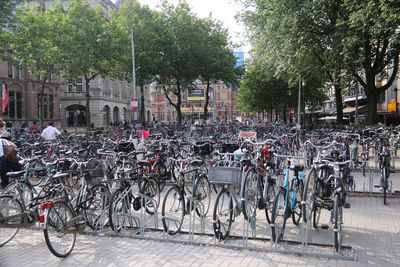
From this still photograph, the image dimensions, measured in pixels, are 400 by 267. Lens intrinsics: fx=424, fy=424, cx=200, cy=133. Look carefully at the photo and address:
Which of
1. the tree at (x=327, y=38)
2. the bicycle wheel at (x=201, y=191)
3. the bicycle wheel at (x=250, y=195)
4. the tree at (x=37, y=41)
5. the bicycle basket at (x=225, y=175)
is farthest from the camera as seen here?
the tree at (x=37, y=41)

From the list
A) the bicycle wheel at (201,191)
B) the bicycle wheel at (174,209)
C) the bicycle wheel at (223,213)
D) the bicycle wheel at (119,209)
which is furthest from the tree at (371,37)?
the bicycle wheel at (119,209)

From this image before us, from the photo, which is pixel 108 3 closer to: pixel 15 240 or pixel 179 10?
pixel 179 10

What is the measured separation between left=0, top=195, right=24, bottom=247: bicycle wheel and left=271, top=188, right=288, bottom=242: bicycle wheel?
3.46 metres

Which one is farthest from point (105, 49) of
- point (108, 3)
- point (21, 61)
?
point (108, 3)

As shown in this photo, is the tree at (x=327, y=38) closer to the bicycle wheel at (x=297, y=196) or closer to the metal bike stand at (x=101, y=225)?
the bicycle wheel at (x=297, y=196)

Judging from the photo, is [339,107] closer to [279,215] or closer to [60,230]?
[279,215]

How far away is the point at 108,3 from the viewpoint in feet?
206

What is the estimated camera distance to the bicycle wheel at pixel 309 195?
572 centimetres

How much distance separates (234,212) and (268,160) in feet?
10.9

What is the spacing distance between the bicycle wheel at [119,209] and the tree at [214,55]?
26.0 meters

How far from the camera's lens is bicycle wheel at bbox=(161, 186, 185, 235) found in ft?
→ 21.3

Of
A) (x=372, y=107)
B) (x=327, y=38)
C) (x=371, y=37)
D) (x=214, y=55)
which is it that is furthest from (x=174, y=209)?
(x=214, y=55)

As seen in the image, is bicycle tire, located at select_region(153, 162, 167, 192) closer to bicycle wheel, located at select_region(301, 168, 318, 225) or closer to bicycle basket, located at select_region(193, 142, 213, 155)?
bicycle basket, located at select_region(193, 142, 213, 155)

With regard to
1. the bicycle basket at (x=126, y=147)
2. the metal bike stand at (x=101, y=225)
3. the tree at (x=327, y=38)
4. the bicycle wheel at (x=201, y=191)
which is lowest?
the metal bike stand at (x=101, y=225)
